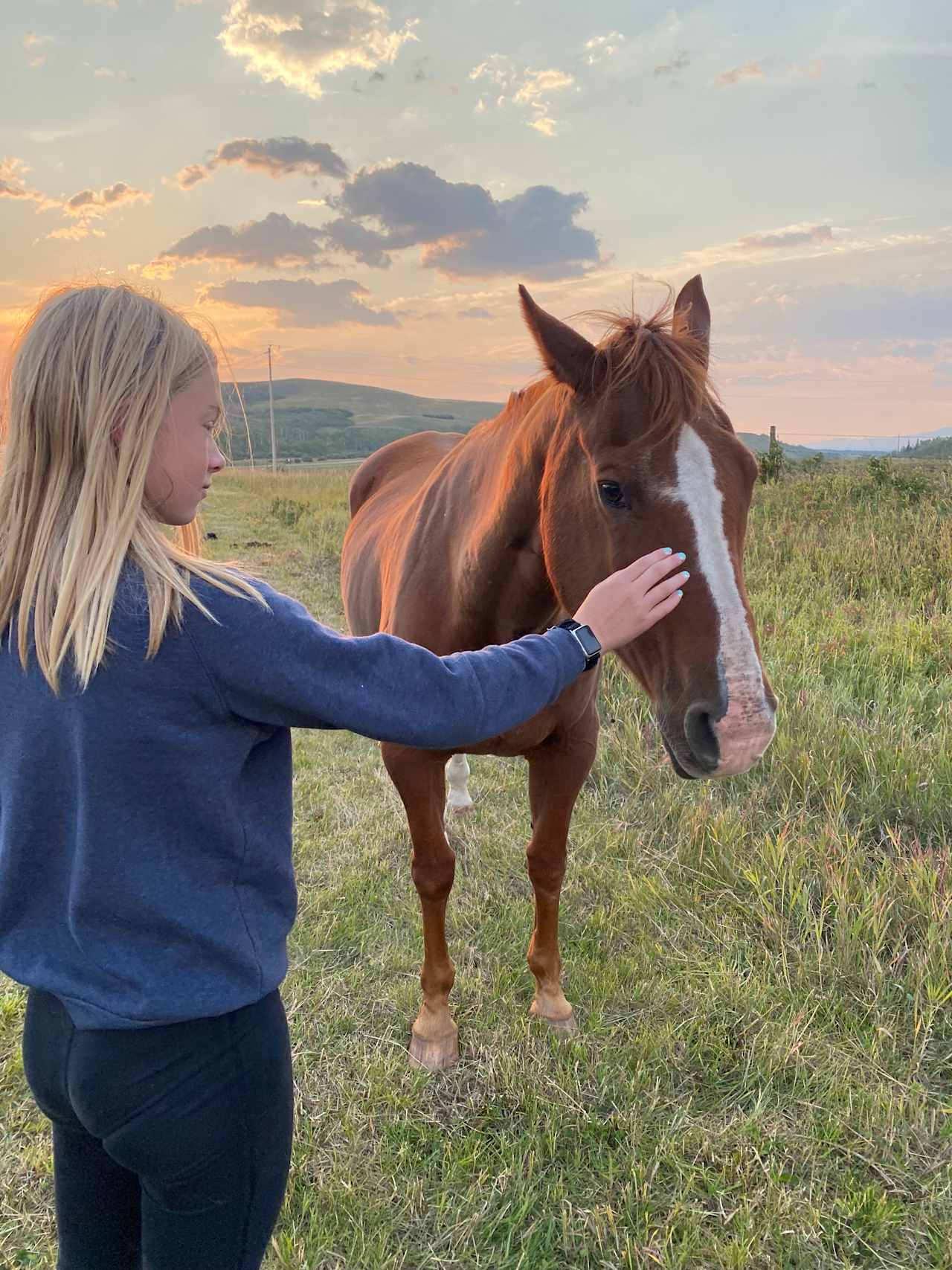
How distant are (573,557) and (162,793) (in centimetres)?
113

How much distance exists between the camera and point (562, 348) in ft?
6.05

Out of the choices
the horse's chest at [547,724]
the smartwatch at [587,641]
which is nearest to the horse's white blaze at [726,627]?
the smartwatch at [587,641]

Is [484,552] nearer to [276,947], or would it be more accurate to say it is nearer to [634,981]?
[276,947]

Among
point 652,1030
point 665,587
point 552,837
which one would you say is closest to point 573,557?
point 665,587

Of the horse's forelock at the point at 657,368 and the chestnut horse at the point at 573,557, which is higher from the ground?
the horse's forelock at the point at 657,368

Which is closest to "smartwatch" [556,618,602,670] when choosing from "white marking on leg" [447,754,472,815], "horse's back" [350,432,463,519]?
"white marking on leg" [447,754,472,815]

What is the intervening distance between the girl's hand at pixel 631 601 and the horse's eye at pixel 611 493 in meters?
0.23

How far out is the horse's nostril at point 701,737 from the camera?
1.61 m

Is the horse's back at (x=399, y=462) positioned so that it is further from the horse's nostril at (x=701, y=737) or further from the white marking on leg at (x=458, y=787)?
the horse's nostril at (x=701, y=737)

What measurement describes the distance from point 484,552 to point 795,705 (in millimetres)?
2733

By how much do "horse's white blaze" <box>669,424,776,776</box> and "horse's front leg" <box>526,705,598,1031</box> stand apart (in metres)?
0.99

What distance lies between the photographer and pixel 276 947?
4.09 feet

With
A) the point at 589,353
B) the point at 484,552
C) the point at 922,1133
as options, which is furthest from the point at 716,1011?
the point at 589,353

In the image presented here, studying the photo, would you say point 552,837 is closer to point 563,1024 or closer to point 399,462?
point 563,1024
